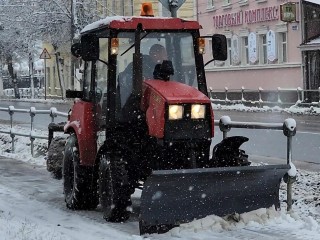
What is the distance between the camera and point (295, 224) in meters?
8.54

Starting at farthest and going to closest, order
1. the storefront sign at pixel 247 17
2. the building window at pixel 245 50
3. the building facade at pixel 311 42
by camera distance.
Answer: the building window at pixel 245 50, the storefront sign at pixel 247 17, the building facade at pixel 311 42

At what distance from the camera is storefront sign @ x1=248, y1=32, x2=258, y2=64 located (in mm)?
42400

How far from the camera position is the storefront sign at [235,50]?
44.6 m

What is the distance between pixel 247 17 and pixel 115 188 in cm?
3578

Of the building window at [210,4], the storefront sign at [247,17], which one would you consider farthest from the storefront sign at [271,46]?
the building window at [210,4]

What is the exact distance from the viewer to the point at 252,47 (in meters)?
42.8

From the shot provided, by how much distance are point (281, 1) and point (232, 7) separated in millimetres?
6026

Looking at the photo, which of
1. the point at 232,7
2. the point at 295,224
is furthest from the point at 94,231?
the point at 232,7

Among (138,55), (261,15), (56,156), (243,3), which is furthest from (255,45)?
(138,55)

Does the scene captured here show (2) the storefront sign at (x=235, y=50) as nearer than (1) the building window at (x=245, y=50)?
No

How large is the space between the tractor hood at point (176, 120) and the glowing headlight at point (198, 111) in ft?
0.11

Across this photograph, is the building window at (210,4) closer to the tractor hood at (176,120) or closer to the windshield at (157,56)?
the windshield at (157,56)

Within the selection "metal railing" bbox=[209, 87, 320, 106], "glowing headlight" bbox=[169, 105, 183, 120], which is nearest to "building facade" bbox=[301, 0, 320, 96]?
"metal railing" bbox=[209, 87, 320, 106]

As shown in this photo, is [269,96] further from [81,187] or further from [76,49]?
[76,49]
